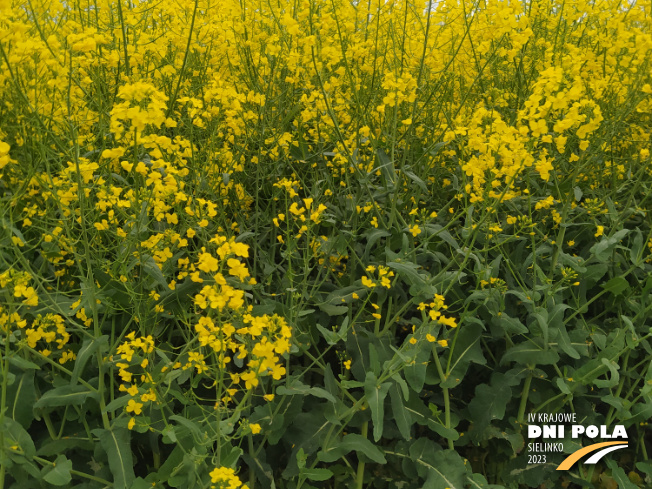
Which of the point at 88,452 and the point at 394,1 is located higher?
the point at 394,1

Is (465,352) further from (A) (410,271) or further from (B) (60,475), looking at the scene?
(B) (60,475)

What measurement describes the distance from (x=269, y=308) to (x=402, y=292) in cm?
75

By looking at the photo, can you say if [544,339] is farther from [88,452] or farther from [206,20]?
[206,20]

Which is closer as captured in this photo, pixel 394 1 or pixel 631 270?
pixel 631 270

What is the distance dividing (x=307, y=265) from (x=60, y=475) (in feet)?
4.28

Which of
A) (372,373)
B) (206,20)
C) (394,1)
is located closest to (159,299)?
(372,373)

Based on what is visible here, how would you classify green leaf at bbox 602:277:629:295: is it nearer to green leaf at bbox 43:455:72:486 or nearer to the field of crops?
the field of crops

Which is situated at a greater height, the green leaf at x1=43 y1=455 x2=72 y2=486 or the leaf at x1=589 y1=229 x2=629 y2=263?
the leaf at x1=589 y1=229 x2=629 y2=263

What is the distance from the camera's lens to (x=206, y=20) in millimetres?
3533

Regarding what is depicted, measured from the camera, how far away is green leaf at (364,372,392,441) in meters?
2.29

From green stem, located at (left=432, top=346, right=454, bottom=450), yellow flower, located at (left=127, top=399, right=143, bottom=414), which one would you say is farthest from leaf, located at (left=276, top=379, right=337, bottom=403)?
green stem, located at (left=432, top=346, right=454, bottom=450)

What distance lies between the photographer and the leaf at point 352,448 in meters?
Result: 2.55

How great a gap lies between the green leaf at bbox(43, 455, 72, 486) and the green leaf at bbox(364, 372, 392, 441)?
121 centimetres

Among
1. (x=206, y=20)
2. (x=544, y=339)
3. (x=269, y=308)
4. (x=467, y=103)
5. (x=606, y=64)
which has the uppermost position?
(x=206, y=20)
